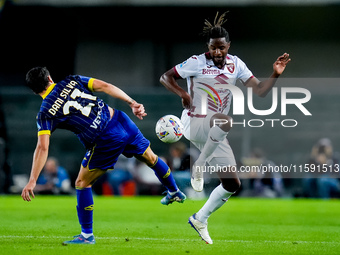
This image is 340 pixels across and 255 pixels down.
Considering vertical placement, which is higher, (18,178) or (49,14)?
(49,14)

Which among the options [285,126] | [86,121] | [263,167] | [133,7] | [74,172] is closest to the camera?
[86,121]

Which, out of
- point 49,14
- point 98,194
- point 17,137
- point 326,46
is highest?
point 49,14

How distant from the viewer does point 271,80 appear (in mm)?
8922

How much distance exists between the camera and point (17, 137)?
2127 centimetres

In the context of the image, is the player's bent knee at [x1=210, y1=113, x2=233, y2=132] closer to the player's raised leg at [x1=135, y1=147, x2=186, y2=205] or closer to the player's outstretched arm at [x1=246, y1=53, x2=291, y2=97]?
the player's outstretched arm at [x1=246, y1=53, x2=291, y2=97]

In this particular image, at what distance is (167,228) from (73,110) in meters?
3.55

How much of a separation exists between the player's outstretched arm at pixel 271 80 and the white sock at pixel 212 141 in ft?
2.63

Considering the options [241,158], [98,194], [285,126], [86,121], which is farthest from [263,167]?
[86,121]

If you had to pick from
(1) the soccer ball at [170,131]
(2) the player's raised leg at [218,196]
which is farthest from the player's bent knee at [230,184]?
(1) the soccer ball at [170,131]

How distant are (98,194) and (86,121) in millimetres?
11894

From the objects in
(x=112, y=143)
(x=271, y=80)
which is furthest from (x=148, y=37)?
(x=112, y=143)

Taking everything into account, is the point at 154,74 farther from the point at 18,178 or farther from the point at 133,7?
the point at 18,178

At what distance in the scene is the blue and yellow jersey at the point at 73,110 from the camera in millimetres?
7949

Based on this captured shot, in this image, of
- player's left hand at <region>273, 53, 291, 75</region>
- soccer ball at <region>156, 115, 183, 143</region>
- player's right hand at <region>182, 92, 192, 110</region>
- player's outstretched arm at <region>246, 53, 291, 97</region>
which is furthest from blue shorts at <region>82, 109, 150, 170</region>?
player's left hand at <region>273, 53, 291, 75</region>
